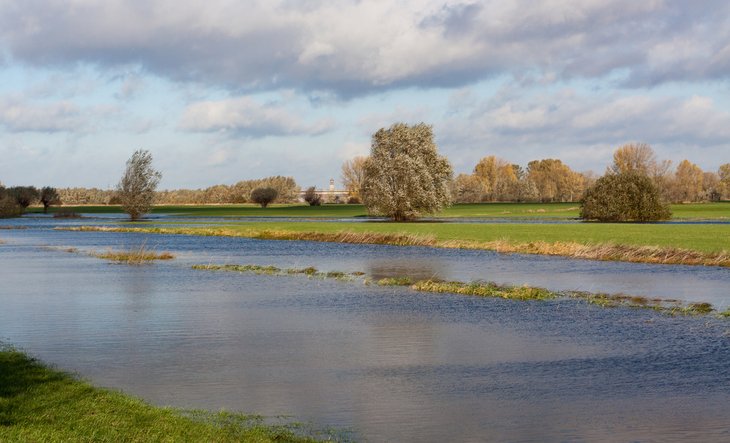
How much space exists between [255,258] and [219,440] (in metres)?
42.4

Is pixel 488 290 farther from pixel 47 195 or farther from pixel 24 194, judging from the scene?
pixel 47 195

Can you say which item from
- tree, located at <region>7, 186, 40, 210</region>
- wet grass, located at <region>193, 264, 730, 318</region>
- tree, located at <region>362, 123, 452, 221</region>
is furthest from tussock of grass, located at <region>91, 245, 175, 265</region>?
tree, located at <region>7, 186, 40, 210</region>

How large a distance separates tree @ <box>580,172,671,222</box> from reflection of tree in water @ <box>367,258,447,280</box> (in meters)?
60.0

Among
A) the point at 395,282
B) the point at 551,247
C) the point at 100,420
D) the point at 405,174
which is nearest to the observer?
the point at 100,420

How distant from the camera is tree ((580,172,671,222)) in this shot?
104 metres

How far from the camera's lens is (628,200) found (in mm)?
103688

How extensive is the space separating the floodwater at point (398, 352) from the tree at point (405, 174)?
6065 centimetres

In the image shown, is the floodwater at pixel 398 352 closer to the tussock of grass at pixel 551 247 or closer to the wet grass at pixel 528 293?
the wet grass at pixel 528 293

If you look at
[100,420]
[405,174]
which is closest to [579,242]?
[405,174]

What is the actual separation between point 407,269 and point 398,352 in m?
24.6

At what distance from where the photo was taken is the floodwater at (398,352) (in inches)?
555

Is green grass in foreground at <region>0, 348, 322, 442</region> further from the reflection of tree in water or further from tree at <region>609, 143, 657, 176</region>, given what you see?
tree at <region>609, 143, 657, 176</region>

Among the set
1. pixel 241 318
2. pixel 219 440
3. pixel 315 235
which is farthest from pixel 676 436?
pixel 315 235

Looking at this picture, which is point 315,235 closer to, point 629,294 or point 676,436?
point 629,294
